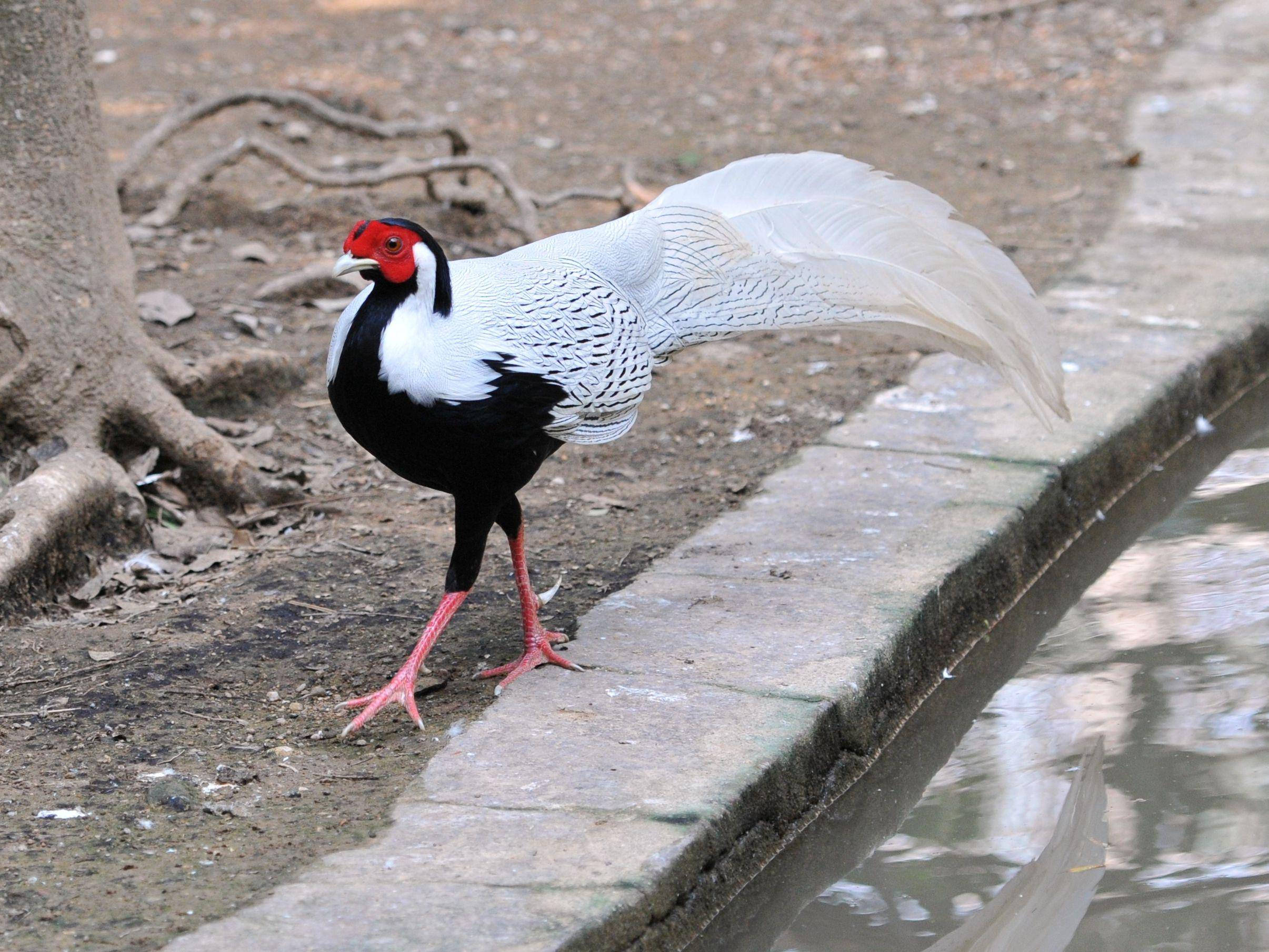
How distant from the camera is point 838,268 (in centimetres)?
357

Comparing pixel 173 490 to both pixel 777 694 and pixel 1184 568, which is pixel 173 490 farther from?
pixel 1184 568

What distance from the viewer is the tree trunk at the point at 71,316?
3.83 m

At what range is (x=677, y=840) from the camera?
8.18 feet

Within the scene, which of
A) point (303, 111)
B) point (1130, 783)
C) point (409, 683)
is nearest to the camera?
point (1130, 783)

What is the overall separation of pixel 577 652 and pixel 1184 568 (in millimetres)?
1735

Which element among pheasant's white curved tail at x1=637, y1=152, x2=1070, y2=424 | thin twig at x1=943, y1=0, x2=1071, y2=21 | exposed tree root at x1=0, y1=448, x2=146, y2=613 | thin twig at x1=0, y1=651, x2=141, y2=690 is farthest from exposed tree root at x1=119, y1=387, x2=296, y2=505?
A: thin twig at x1=943, y1=0, x2=1071, y2=21

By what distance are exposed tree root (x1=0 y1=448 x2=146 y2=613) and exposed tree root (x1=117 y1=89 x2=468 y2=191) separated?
2.38 meters

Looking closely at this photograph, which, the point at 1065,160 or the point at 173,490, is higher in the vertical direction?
the point at 1065,160

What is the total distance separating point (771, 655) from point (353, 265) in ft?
4.08

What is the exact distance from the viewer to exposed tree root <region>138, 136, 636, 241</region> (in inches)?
232

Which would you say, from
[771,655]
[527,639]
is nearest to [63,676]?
[527,639]

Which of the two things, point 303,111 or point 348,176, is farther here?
point 303,111

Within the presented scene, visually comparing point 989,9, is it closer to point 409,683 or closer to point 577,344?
point 577,344

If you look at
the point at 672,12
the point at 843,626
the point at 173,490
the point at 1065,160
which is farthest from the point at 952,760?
the point at 672,12
